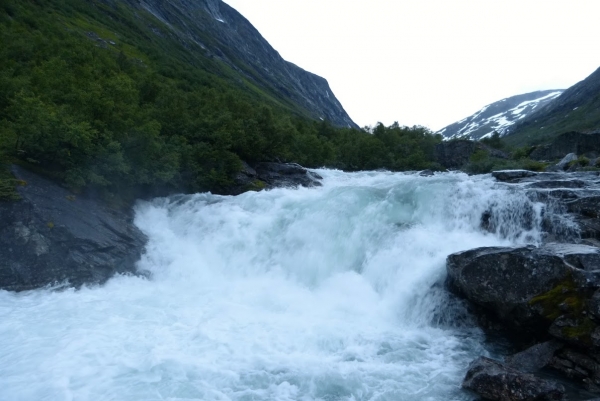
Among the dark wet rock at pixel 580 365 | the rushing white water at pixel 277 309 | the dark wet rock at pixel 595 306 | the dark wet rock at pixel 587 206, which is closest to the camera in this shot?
the dark wet rock at pixel 580 365

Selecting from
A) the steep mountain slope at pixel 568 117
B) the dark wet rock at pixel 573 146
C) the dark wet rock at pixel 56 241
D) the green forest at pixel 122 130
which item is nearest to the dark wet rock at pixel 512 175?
the green forest at pixel 122 130

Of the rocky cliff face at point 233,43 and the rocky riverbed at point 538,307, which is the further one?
the rocky cliff face at point 233,43

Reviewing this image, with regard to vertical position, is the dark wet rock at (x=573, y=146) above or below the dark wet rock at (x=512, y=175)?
above

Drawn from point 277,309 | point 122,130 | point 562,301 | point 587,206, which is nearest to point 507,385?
point 562,301

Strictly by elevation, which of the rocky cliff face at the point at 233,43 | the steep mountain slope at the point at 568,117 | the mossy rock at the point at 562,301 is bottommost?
the mossy rock at the point at 562,301

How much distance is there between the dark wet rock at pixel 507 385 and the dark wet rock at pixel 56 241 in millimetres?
13662

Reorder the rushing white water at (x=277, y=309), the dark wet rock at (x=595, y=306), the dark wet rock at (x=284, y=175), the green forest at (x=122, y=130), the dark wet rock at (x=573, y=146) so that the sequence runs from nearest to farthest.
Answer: the dark wet rock at (x=595, y=306) < the rushing white water at (x=277, y=309) < the green forest at (x=122, y=130) < the dark wet rock at (x=284, y=175) < the dark wet rock at (x=573, y=146)

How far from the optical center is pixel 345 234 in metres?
18.1

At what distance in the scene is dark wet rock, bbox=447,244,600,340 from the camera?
1002 cm

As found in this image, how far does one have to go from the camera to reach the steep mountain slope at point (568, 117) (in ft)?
349

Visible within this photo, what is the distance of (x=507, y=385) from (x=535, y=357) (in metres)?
2.10

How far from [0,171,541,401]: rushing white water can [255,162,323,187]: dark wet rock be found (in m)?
6.58

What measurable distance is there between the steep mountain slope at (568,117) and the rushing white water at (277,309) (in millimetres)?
99676

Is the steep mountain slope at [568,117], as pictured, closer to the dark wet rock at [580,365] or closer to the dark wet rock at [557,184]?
the dark wet rock at [557,184]
